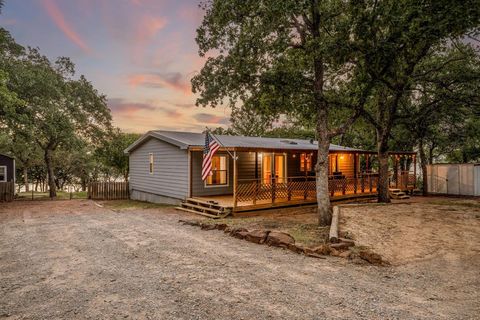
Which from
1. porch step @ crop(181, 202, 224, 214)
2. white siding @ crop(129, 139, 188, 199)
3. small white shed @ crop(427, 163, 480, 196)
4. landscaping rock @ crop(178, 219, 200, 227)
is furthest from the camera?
small white shed @ crop(427, 163, 480, 196)

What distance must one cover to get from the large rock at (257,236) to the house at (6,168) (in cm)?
2447

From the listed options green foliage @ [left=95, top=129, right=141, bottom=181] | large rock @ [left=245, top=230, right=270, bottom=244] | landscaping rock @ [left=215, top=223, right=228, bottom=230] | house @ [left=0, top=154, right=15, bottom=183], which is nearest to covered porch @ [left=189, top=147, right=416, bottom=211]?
landscaping rock @ [left=215, top=223, right=228, bottom=230]

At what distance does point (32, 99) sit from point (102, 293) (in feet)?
58.5

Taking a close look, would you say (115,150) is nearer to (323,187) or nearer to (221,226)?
(221,226)

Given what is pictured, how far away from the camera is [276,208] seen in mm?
14133

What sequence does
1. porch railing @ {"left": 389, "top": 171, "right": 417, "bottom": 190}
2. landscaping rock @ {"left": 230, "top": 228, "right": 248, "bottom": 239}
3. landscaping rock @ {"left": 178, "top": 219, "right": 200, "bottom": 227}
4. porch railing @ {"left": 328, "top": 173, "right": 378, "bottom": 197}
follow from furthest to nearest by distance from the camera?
porch railing @ {"left": 389, "top": 171, "right": 417, "bottom": 190}
porch railing @ {"left": 328, "top": 173, "right": 378, "bottom": 197}
landscaping rock @ {"left": 178, "top": 219, "right": 200, "bottom": 227}
landscaping rock @ {"left": 230, "top": 228, "right": 248, "bottom": 239}

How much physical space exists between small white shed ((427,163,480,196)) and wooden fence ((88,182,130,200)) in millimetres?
21957

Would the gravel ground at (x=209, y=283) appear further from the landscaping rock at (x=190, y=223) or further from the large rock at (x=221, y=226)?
the landscaping rock at (x=190, y=223)

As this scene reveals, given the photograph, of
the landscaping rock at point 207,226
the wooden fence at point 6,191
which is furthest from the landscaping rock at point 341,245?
the wooden fence at point 6,191

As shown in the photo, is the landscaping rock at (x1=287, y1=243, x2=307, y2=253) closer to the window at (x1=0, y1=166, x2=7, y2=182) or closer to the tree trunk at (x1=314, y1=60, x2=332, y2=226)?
the tree trunk at (x1=314, y1=60, x2=332, y2=226)

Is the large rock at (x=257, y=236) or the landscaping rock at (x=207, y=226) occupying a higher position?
the large rock at (x=257, y=236)

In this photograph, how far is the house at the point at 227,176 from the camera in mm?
13969

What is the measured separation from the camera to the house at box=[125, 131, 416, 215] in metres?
14.0

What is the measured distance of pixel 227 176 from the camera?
1714 cm
